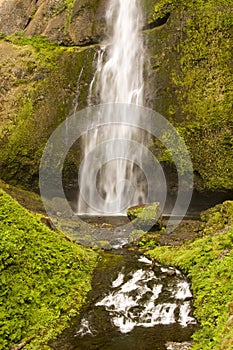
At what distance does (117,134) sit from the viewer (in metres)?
18.8

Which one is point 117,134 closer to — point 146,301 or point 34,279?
point 146,301

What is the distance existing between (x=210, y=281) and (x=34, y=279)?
136 inches

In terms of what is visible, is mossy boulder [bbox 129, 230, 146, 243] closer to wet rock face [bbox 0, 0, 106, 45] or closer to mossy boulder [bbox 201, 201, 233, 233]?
mossy boulder [bbox 201, 201, 233, 233]

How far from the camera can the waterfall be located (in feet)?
60.2

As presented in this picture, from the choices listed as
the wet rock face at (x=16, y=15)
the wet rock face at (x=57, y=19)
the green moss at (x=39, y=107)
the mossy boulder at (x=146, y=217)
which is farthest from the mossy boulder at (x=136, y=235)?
the wet rock face at (x=16, y=15)

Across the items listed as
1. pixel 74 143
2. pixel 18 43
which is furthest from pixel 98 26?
pixel 74 143

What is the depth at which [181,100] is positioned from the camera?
59.0 feet

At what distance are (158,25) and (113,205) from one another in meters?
9.53

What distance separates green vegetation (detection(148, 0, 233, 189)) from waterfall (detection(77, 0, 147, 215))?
5.19ft

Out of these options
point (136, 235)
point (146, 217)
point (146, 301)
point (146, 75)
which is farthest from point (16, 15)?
point (146, 301)

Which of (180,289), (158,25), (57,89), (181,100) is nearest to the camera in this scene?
(180,289)

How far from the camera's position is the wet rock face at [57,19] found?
21.5 m

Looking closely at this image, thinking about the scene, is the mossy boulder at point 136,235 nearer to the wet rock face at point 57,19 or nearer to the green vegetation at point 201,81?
the green vegetation at point 201,81

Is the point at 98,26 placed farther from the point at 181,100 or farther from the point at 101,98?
the point at 181,100
